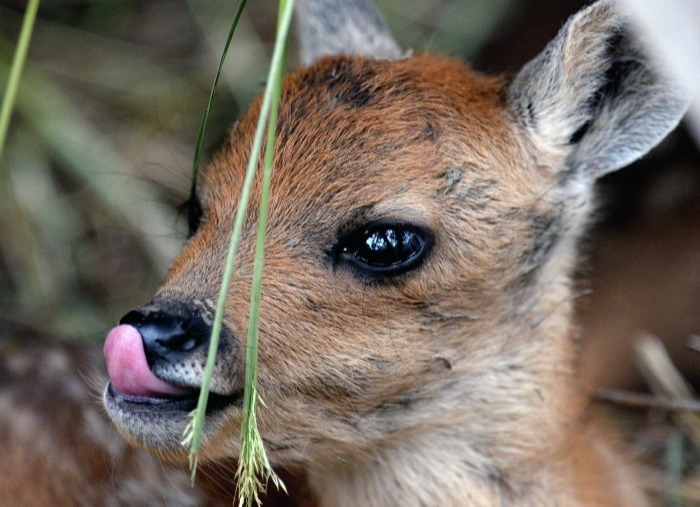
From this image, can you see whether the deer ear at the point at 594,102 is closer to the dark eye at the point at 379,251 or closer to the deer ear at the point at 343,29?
the dark eye at the point at 379,251

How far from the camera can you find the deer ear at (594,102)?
372 cm

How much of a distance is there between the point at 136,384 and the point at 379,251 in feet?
3.10

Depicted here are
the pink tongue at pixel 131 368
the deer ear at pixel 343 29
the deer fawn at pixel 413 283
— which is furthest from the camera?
the deer ear at pixel 343 29

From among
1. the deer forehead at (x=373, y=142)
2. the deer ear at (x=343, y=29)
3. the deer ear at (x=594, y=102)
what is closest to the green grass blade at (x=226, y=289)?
the deer forehead at (x=373, y=142)

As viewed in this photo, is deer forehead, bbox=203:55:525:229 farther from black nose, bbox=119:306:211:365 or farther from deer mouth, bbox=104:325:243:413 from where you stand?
deer mouth, bbox=104:325:243:413

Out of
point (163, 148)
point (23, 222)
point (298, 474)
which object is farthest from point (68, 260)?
point (298, 474)

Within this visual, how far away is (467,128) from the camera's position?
3.66m

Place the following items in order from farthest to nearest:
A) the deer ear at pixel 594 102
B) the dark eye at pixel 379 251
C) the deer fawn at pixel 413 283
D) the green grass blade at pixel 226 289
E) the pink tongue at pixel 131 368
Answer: the deer ear at pixel 594 102 < the dark eye at pixel 379 251 < the deer fawn at pixel 413 283 < the pink tongue at pixel 131 368 < the green grass blade at pixel 226 289

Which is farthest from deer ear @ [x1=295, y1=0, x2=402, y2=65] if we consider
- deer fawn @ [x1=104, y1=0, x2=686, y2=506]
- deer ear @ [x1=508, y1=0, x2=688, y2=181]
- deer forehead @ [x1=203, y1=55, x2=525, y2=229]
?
deer ear @ [x1=508, y1=0, x2=688, y2=181]

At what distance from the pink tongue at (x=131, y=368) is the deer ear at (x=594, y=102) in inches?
68.9

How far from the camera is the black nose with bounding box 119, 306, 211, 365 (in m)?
Answer: 2.94

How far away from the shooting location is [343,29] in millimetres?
4703

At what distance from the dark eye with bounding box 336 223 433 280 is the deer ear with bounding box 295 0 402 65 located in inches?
59.3

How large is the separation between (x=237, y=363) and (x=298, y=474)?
93 centimetres
